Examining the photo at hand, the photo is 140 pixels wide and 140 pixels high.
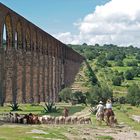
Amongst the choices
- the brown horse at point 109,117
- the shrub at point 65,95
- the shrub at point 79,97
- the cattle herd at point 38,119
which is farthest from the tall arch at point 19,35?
the brown horse at point 109,117

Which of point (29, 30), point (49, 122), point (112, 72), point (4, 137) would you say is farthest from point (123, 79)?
point (4, 137)

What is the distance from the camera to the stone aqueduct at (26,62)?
3672cm

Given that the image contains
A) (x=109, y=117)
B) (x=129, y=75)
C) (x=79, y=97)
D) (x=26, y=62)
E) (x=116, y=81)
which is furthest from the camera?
(x=129, y=75)

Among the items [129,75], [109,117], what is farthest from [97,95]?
[129,75]

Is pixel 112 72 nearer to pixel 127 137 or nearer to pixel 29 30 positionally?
pixel 29 30

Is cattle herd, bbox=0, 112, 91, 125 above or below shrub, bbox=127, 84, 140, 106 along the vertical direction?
below

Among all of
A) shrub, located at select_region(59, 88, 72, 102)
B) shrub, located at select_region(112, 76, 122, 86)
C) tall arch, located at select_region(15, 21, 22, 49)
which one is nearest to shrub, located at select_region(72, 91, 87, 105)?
shrub, located at select_region(59, 88, 72, 102)

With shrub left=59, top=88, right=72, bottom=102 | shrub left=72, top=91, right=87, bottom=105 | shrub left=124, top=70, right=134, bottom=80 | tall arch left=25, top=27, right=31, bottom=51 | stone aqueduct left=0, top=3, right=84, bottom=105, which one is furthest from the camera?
Answer: shrub left=124, top=70, right=134, bottom=80

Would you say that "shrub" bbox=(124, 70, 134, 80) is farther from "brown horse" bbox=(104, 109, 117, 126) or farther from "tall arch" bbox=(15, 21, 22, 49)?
"brown horse" bbox=(104, 109, 117, 126)

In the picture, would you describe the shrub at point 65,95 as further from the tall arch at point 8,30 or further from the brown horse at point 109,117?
the brown horse at point 109,117

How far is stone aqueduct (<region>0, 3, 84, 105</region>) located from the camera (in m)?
36.7

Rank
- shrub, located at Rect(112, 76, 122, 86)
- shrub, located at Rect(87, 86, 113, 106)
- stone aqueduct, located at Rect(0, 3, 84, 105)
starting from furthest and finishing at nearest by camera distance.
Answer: shrub, located at Rect(112, 76, 122, 86) → shrub, located at Rect(87, 86, 113, 106) → stone aqueduct, located at Rect(0, 3, 84, 105)

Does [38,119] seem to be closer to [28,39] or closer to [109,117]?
[109,117]

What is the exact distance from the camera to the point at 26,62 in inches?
1677
